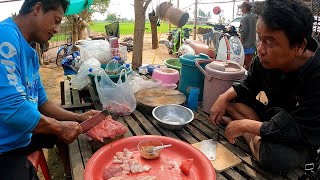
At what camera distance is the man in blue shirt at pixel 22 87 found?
1595 mm

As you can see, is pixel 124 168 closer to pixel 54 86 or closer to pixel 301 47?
pixel 301 47

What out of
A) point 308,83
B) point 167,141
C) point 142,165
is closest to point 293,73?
point 308,83

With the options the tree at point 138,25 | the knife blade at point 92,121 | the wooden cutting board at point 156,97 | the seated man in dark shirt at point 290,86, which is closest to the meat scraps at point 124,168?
the knife blade at point 92,121

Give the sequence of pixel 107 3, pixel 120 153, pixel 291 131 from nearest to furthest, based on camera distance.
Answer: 1. pixel 291 131
2. pixel 120 153
3. pixel 107 3

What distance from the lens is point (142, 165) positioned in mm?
1898

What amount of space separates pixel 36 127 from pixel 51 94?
528cm

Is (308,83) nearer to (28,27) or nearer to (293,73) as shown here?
(293,73)

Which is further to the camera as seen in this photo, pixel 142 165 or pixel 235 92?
pixel 235 92

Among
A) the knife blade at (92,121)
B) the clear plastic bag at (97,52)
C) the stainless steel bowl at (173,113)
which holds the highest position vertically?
the clear plastic bag at (97,52)

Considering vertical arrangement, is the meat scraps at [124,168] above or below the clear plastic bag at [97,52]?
below

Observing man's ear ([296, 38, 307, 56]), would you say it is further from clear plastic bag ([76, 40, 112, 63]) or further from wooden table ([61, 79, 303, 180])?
clear plastic bag ([76, 40, 112, 63])

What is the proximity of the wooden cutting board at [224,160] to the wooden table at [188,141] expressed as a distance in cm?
4

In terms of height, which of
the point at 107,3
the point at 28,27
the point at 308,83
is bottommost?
the point at 308,83

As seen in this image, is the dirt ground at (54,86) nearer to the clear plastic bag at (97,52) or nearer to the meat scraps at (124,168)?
the clear plastic bag at (97,52)
